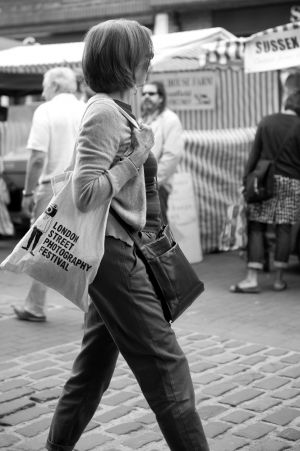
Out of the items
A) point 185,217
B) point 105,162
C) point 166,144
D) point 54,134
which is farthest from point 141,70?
point 185,217

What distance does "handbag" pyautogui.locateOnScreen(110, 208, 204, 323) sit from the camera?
2.61 metres

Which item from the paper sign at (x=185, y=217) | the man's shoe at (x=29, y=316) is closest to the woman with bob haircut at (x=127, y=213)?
the man's shoe at (x=29, y=316)

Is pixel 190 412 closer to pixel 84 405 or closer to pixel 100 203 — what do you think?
pixel 84 405

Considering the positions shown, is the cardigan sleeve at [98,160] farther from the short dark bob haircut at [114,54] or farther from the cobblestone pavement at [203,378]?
the cobblestone pavement at [203,378]

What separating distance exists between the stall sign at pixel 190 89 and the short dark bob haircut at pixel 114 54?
9.02 m

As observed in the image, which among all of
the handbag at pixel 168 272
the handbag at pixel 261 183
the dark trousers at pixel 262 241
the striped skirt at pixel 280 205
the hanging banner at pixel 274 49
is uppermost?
the hanging banner at pixel 274 49

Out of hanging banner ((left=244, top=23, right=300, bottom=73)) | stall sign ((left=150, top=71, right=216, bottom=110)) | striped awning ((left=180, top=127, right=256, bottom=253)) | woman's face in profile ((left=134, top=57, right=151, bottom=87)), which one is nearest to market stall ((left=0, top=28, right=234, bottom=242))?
stall sign ((left=150, top=71, right=216, bottom=110))

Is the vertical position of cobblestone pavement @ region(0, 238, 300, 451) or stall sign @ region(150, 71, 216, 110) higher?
stall sign @ region(150, 71, 216, 110)

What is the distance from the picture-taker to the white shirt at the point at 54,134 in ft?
17.7

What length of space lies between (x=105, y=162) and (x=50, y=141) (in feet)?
9.99

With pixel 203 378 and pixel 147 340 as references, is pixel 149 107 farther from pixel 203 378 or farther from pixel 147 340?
pixel 147 340

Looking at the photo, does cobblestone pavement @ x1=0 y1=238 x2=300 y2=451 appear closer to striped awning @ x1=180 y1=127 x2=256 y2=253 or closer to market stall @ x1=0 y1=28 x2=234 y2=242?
striped awning @ x1=180 y1=127 x2=256 y2=253

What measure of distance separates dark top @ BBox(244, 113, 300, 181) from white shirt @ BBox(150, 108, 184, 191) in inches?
29.0

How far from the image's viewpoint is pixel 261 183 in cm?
652
